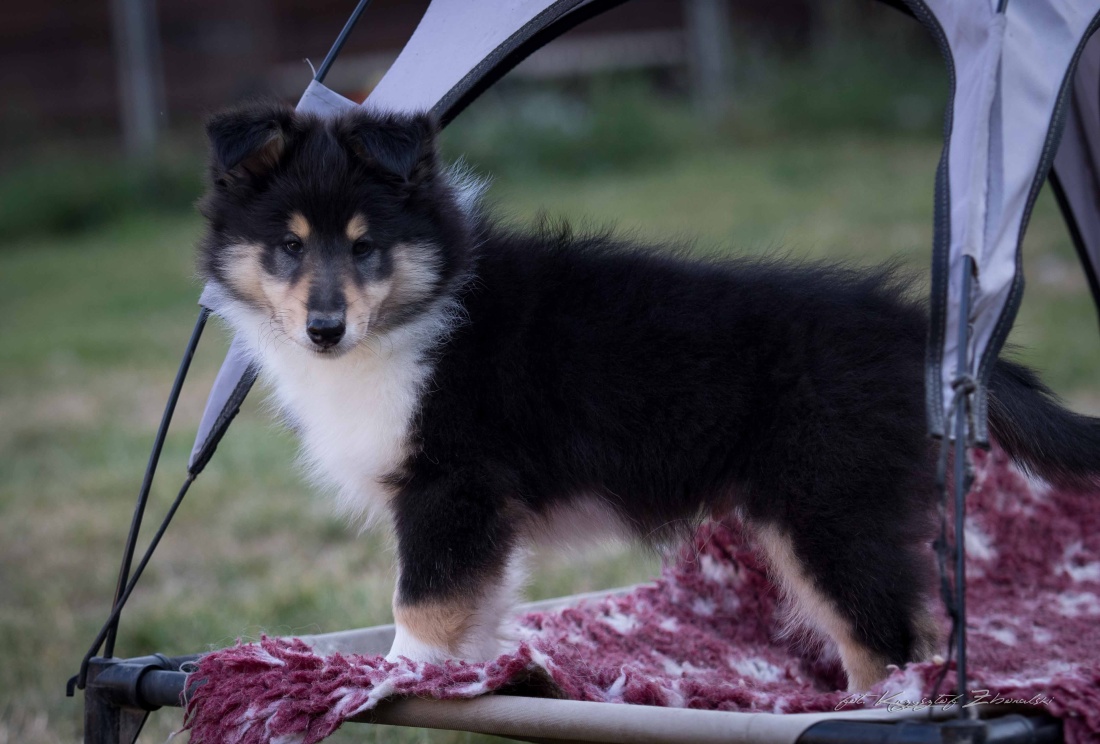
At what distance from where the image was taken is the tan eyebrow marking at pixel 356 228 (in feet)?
9.84

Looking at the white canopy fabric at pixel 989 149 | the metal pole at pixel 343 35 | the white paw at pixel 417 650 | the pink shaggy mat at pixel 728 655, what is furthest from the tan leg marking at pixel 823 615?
the metal pole at pixel 343 35


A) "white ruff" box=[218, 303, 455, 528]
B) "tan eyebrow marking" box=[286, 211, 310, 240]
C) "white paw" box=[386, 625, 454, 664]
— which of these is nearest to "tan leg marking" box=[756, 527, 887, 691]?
"white paw" box=[386, 625, 454, 664]

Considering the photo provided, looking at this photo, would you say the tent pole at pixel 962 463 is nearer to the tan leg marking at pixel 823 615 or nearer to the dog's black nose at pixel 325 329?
the tan leg marking at pixel 823 615

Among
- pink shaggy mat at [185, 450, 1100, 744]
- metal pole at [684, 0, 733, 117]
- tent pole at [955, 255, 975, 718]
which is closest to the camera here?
tent pole at [955, 255, 975, 718]

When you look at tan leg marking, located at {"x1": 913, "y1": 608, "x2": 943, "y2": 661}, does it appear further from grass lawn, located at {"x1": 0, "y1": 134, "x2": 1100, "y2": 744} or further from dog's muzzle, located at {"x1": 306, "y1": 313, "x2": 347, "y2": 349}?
dog's muzzle, located at {"x1": 306, "y1": 313, "x2": 347, "y2": 349}

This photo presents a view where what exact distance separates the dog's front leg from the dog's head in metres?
0.46

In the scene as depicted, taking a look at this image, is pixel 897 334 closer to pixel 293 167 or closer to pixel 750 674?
pixel 750 674

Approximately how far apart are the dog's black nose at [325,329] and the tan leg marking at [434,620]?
707 mm

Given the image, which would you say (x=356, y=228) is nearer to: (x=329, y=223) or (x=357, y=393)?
(x=329, y=223)

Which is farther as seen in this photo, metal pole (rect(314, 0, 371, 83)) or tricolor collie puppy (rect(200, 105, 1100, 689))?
metal pole (rect(314, 0, 371, 83))

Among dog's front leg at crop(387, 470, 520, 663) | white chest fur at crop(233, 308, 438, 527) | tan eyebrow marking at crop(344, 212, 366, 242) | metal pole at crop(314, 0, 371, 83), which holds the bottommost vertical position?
dog's front leg at crop(387, 470, 520, 663)

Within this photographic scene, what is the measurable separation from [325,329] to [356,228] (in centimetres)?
32

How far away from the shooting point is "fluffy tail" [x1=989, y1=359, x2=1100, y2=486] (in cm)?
292

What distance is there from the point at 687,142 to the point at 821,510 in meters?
10.8
